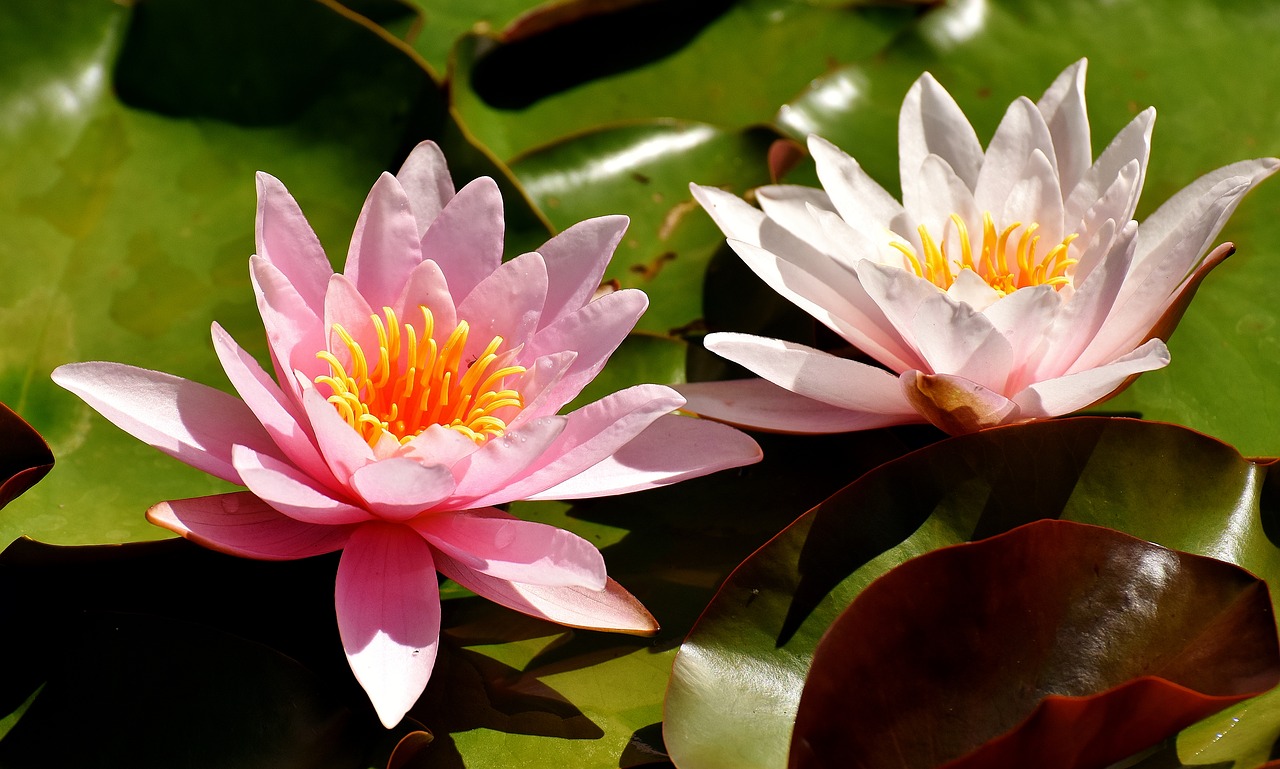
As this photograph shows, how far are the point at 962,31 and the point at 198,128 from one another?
162cm

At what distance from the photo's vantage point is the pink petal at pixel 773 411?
5.11ft

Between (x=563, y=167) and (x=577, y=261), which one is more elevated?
(x=577, y=261)

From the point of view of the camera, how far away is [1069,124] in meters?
1.73

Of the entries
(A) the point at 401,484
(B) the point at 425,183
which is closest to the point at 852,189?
(B) the point at 425,183

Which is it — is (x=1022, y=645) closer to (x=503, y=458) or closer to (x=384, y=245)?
(x=503, y=458)

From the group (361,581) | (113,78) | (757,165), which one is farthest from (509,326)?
(113,78)

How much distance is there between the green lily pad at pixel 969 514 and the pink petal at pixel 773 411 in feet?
0.67

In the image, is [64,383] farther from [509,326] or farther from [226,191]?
[226,191]

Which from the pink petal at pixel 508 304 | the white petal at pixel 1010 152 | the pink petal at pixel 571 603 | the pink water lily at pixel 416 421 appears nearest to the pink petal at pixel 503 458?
→ the pink water lily at pixel 416 421

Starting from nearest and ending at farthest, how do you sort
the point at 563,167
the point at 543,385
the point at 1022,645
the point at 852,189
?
the point at 1022,645, the point at 543,385, the point at 852,189, the point at 563,167

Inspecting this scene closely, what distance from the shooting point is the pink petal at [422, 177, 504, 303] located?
1.47 m

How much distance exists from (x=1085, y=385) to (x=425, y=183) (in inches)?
39.3

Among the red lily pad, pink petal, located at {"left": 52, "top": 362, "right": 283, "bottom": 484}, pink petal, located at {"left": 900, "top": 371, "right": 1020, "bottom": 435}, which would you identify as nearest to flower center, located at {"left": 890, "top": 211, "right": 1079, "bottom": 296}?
pink petal, located at {"left": 900, "top": 371, "right": 1020, "bottom": 435}

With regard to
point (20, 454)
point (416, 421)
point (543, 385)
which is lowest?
point (20, 454)
